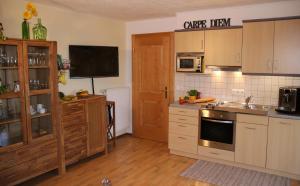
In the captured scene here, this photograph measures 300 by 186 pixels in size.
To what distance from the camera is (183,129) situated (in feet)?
14.1

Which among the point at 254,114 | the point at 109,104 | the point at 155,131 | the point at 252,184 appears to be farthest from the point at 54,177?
the point at 254,114

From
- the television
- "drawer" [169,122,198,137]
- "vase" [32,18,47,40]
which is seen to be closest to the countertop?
"drawer" [169,122,198,137]

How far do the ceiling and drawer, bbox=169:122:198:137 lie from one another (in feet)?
6.02

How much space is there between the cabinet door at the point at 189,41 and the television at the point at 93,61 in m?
1.29

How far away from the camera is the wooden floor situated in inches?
136

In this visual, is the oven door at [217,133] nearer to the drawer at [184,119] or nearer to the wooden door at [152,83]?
the drawer at [184,119]

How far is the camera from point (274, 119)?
11.6ft

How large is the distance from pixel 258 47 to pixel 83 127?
279 centimetres

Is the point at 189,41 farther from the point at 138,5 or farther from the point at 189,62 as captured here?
the point at 138,5

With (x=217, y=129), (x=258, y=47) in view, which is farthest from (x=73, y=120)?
(x=258, y=47)

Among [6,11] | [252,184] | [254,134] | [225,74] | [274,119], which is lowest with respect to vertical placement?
[252,184]

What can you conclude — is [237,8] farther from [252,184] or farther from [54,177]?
[54,177]

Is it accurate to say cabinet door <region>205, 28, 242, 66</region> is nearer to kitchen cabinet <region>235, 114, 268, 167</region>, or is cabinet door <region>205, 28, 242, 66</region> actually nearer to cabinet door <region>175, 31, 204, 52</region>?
cabinet door <region>175, 31, 204, 52</region>

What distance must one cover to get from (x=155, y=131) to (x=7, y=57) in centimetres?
298
